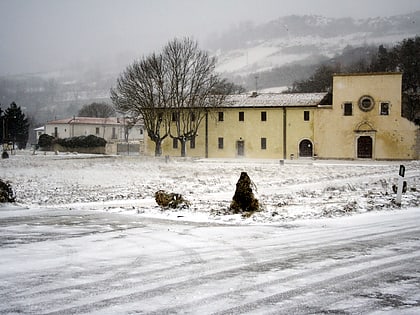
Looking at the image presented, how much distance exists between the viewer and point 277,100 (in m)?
60.6

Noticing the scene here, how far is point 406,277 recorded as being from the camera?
675 cm

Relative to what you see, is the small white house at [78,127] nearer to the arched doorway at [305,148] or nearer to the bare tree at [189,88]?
the bare tree at [189,88]

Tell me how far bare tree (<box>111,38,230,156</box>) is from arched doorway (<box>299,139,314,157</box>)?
11636 millimetres

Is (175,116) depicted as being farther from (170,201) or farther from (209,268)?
(209,268)

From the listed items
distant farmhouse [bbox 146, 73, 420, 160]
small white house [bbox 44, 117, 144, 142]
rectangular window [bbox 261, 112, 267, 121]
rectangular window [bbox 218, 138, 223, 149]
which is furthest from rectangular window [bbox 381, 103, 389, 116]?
small white house [bbox 44, 117, 144, 142]

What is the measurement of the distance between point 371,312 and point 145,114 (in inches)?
2225

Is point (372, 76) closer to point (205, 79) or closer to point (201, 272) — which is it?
point (205, 79)

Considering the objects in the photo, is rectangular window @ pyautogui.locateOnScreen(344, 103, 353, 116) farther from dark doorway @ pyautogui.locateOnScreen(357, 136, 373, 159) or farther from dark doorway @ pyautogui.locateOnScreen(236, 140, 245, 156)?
dark doorway @ pyautogui.locateOnScreen(236, 140, 245, 156)

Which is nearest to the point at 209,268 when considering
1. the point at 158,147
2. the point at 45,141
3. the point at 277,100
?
the point at 158,147

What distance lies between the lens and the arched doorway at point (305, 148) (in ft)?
189

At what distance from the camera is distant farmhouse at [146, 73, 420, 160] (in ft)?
178

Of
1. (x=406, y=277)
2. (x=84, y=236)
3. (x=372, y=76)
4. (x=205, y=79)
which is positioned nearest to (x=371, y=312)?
(x=406, y=277)

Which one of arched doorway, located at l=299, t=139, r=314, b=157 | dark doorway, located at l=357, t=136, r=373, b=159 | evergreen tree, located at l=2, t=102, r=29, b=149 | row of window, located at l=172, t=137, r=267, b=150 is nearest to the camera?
dark doorway, located at l=357, t=136, r=373, b=159

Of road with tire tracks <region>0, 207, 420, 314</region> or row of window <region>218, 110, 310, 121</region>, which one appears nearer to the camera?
road with tire tracks <region>0, 207, 420, 314</region>
